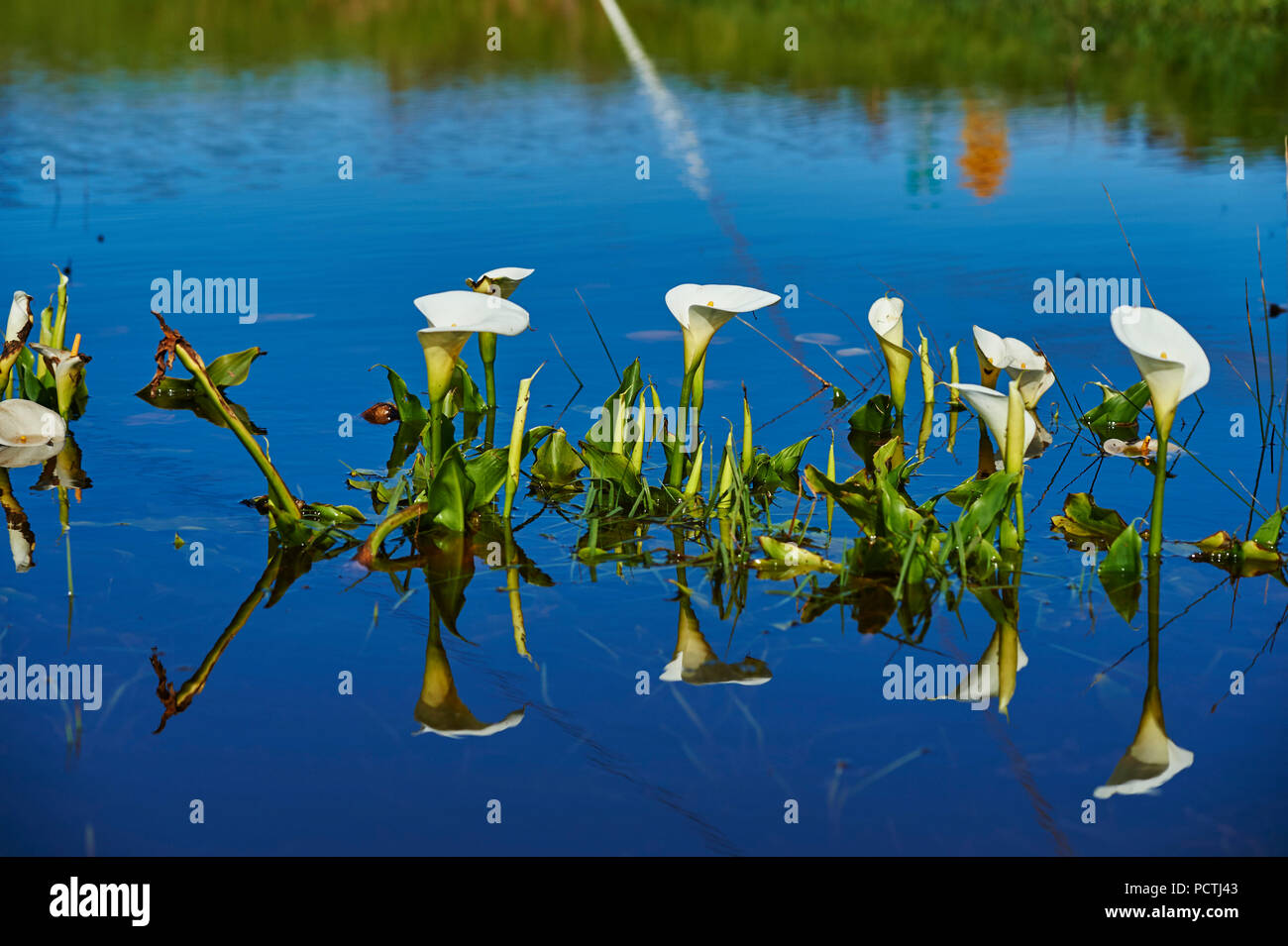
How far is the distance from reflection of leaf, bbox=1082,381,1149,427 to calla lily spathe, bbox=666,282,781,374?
1.30m

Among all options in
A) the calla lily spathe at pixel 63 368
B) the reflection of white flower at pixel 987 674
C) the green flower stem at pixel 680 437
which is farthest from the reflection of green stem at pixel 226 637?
the reflection of white flower at pixel 987 674

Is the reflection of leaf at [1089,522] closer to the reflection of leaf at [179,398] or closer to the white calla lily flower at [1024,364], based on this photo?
the white calla lily flower at [1024,364]

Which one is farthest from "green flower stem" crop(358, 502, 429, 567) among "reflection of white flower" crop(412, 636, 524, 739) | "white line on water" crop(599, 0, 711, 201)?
"white line on water" crop(599, 0, 711, 201)

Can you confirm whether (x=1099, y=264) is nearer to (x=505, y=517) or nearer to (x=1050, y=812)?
(x=505, y=517)

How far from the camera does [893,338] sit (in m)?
4.62

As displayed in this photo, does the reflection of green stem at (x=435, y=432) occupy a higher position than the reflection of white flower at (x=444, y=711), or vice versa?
the reflection of green stem at (x=435, y=432)

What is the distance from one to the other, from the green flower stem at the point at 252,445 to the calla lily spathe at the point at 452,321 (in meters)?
0.45

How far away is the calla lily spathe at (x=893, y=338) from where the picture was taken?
459 centimetres

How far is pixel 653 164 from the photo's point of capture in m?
10.2

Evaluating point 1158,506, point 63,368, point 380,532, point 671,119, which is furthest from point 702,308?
point 671,119

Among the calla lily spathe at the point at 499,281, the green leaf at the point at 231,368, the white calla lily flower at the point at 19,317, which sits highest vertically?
the calla lily spathe at the point at 499,281

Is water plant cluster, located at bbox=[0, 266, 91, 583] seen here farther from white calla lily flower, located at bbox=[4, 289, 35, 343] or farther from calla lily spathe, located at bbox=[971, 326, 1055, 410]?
calla lily spathe, located at bbox=[971, 326, 1055, 410]

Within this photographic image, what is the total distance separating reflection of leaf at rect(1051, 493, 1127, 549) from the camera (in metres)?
4.00
